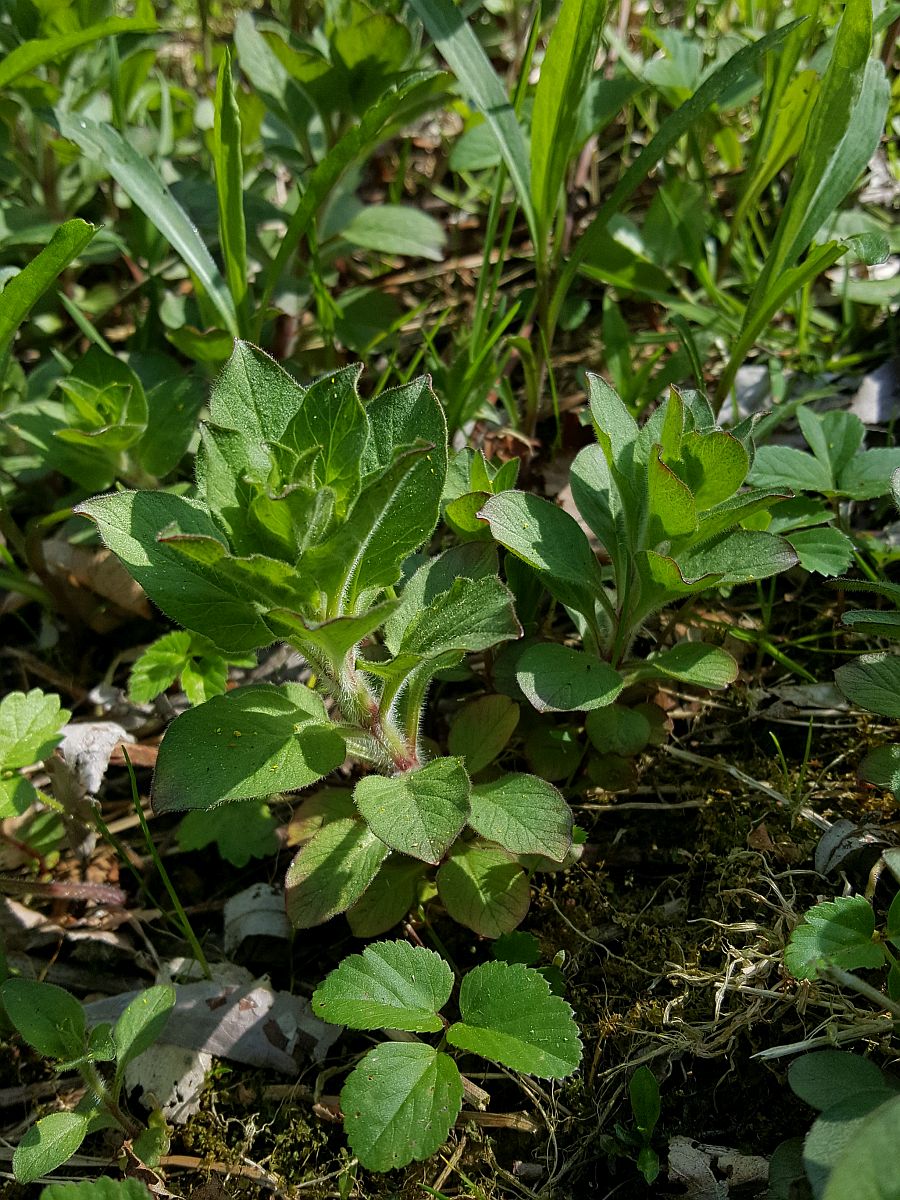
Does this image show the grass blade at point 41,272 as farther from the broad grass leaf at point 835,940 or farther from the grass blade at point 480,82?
the broad grass leaf at point 835,940

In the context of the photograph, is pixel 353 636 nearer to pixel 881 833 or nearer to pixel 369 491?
pixel 369 491

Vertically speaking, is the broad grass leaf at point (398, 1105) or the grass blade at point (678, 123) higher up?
the grass blade at point (678, 123)

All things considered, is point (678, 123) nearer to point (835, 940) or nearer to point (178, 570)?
point (178, 570)

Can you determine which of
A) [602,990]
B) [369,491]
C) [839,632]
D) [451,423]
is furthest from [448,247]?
[602,990]

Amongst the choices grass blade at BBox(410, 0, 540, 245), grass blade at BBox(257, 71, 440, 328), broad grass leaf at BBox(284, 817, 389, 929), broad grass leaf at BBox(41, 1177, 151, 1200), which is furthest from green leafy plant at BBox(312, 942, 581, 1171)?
grass blade at BBox(410, 0, 540, 245)

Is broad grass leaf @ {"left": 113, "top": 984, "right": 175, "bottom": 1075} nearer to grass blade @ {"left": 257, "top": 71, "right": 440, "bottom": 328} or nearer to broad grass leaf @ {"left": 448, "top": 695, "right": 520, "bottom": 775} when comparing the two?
broad grass leaf @ {"left": 448, "top": 695, "right": 520, "bottom": 775}

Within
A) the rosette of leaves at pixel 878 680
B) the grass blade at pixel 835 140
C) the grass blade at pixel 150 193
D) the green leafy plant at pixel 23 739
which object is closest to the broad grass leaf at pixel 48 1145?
the green leafy plant at pixel 23 739
